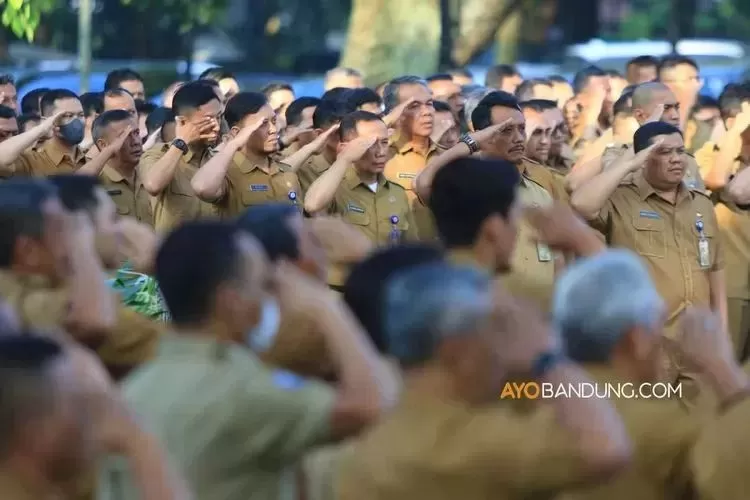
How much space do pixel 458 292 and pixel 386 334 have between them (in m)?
0.32

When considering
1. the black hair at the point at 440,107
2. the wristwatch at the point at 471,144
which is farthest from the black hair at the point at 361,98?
the wristwatch at the point at 471,144

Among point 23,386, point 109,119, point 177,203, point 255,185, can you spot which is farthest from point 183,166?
point 23,386

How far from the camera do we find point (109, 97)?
37.2 feet

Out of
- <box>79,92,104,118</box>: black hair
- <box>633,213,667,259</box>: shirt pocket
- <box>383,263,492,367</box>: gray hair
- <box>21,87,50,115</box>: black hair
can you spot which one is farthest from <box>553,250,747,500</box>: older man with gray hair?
<box>21,87,50,115</box>: black hair

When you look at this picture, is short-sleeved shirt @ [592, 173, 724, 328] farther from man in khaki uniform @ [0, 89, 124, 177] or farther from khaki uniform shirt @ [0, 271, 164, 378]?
khaki uniform shirt @ [0, 271, 164, 378]

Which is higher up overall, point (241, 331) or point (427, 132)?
point (241, 331)

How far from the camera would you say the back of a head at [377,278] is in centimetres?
424

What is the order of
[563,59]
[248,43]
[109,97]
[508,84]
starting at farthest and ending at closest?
Result: [248,43]
[563,59]
[508,84]
[109,97]

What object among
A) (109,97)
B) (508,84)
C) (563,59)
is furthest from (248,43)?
(109,97)

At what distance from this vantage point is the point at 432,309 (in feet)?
12.7

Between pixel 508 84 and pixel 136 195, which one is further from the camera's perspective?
pixel 508 84

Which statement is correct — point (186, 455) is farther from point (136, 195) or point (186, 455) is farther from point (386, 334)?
point (136, 195)

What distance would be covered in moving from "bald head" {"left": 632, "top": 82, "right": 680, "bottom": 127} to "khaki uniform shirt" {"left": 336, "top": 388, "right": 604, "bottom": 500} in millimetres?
6606

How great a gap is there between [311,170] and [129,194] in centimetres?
101
